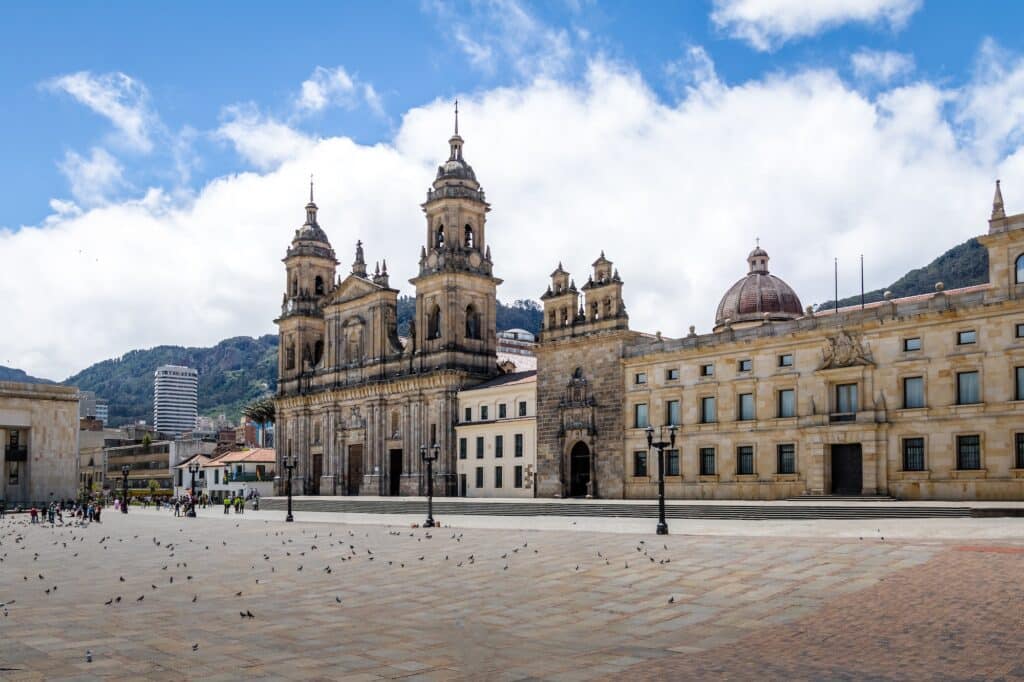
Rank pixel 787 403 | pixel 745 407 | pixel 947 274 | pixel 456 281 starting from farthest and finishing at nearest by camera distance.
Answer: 1. pixel 947 274
2. pixel 456 281
3. pixel 745 407
4. pixel 787 403

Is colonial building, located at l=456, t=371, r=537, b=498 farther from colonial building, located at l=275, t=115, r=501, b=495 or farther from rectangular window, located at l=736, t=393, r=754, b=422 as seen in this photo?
rectangular window, located at l=736, t=393, r=754, b=422

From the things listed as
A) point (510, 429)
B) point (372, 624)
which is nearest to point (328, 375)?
point (510, 429)

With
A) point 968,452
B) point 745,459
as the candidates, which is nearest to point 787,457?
point 745,459

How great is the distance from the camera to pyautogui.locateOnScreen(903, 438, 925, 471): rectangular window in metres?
41.4

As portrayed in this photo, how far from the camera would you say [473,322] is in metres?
71.4

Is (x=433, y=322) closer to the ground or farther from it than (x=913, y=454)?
farther from it

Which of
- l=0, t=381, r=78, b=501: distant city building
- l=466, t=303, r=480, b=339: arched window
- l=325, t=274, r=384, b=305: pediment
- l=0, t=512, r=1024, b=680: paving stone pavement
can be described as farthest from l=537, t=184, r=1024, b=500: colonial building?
l=0, t=381, r=78, b=501: distant city building

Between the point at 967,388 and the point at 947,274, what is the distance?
83356 millimetres

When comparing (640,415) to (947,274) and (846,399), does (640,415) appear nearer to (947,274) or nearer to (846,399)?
(846,399)

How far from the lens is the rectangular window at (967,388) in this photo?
39.9 m

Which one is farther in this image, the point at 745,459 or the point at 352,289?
the point at 352,289

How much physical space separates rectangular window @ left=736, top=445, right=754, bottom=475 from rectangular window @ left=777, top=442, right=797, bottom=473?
1.57 meters

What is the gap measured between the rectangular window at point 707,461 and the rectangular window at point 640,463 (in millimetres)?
3939

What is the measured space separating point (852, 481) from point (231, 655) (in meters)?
37.1
